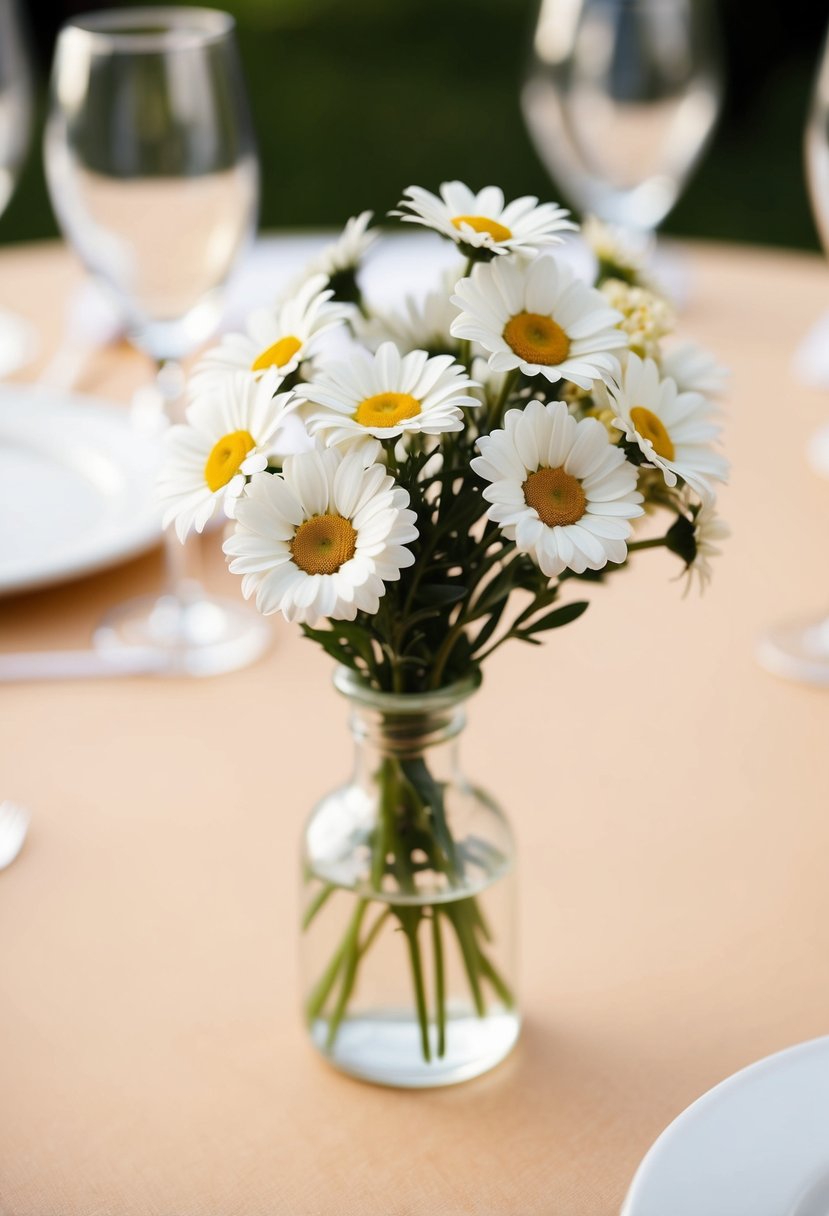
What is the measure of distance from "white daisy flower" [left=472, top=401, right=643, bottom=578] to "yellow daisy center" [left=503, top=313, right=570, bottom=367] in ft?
0.08

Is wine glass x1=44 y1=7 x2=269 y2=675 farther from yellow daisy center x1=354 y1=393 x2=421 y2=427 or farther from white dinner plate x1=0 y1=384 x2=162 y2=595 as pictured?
yellow daisy center x1=354 y1=393 x2=421 y2=427

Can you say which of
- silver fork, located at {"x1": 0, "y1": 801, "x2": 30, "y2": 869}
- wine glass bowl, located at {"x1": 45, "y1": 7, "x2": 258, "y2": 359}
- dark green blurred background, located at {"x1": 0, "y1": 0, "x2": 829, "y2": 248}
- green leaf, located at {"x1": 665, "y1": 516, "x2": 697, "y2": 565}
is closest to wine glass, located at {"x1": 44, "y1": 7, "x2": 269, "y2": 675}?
wine glass bowl, located at {"x1": 45, "y1": 7, "x2": 258, "y2": 359}

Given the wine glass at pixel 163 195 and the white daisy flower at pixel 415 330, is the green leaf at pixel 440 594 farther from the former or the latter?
the wine glass at pixel 163 195

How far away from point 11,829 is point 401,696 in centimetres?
28

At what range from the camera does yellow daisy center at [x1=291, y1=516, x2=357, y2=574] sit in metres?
0.50

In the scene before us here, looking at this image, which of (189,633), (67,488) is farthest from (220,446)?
(67,488)

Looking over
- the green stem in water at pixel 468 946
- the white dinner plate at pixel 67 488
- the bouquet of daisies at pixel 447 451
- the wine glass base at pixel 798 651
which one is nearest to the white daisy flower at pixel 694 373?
the bouquet of daisies at pixel 447 451

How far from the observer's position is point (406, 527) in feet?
1.59

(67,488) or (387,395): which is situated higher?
(387,395)

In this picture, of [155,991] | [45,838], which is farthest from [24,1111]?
[45,838]

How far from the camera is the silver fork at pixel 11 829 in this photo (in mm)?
732

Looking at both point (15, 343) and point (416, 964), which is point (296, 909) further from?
point (15, 343)

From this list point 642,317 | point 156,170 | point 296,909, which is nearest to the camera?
point 642,317

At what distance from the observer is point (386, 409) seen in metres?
0.51
